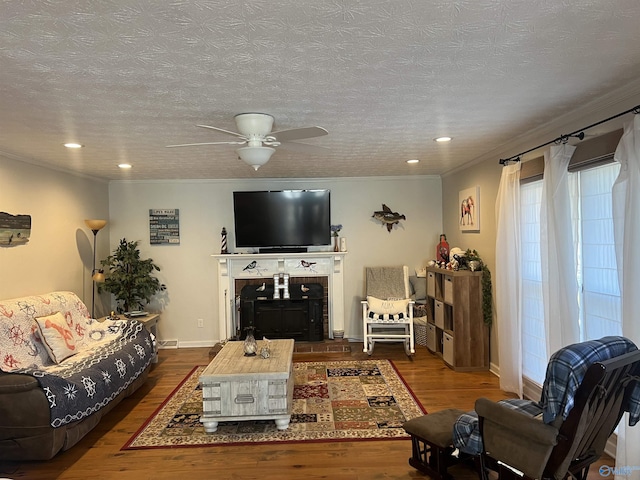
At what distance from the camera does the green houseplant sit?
17.1ft

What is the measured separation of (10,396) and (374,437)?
2.53 m

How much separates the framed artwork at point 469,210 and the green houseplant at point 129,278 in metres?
4.03

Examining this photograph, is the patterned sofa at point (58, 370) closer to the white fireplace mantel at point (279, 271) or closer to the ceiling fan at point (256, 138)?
the white fireplace mantel at point (279, 271)

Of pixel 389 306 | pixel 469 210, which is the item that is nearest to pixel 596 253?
pixel 469 210

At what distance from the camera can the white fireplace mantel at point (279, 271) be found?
18.8 ft

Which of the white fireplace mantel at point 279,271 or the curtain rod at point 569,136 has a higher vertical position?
the curtain rod at point 569,136

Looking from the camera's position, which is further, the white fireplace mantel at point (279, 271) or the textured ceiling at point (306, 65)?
the white fireplace mantel at point (279, 271)

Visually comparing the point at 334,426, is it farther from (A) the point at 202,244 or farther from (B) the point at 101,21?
(A) the point at 202,244

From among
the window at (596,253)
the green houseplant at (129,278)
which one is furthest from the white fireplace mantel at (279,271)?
the window at (596,253)

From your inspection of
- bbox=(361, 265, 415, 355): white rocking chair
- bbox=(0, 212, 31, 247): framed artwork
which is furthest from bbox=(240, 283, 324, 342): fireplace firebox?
bbox=(0, 212, 31, 247): framed artwork

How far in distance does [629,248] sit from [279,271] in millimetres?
4191

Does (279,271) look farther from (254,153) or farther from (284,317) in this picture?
(254,153)

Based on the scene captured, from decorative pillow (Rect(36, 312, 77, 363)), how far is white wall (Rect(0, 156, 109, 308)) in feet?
1.53

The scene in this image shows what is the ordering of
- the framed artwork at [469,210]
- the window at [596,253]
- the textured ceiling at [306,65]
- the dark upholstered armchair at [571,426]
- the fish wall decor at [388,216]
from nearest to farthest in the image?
the textured ceiling at [306,65], the dark upholstered armchair at [571,426], the window at [596,253], the framed artwork at [469,210], the fish wall decor at [388,216]
